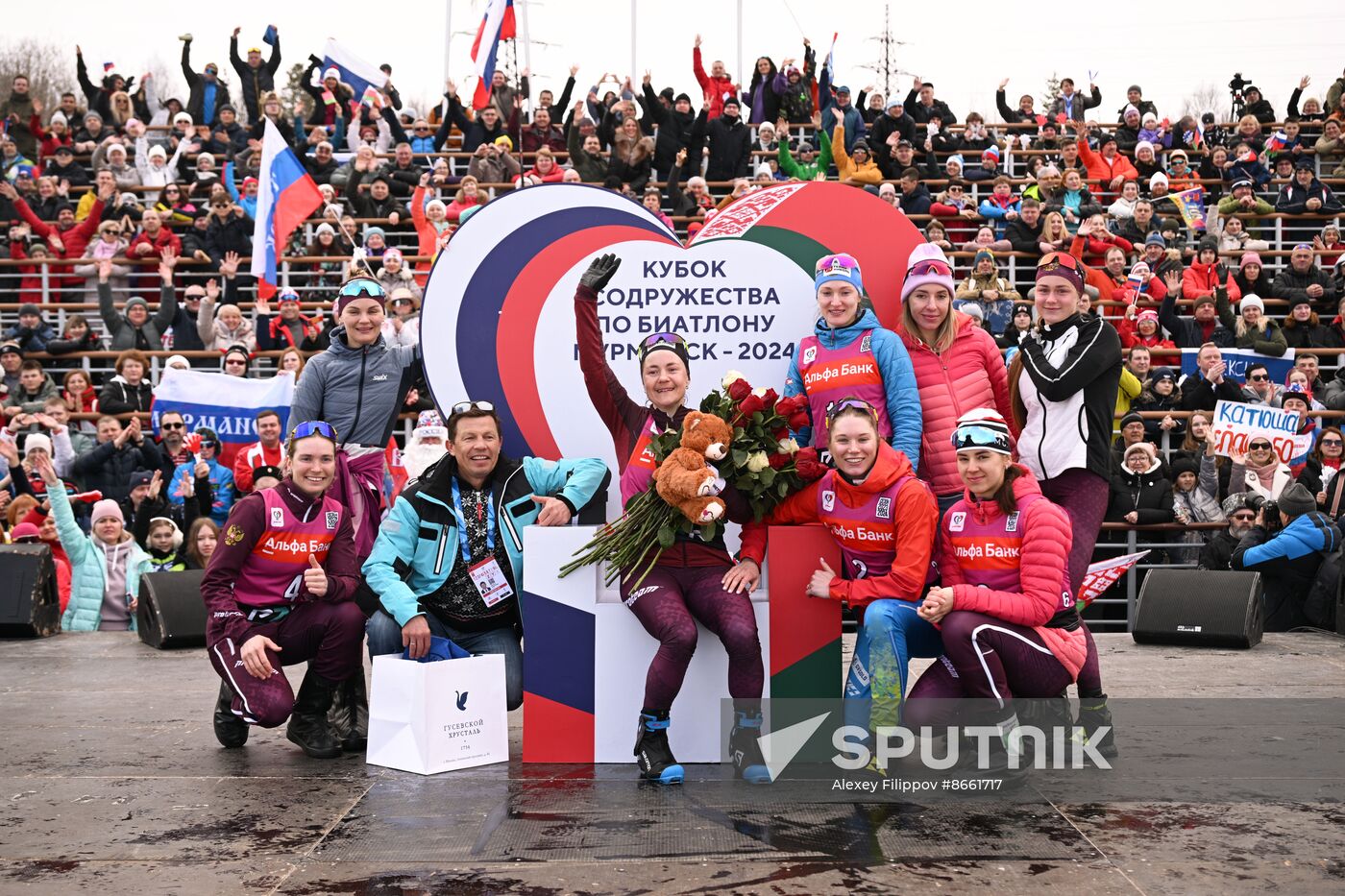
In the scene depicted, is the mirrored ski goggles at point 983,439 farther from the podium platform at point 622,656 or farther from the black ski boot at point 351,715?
the black ski boot at point 351,715

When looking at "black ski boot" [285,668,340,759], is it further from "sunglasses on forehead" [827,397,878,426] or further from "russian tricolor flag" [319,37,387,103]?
"russian tricolor flag" [319,37,387,103]

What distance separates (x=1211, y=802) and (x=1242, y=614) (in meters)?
3.85

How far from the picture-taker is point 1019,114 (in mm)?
20469

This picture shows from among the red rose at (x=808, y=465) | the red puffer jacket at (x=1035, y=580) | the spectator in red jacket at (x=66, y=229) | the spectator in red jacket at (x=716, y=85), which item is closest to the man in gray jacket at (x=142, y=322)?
the spectator in red jacket at (x=66, y=229)

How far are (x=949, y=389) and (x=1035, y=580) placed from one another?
115cm

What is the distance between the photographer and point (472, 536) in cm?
555

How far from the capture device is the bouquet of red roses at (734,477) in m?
5.21

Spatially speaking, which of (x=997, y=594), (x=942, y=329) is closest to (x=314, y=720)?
(x=997, y=594)

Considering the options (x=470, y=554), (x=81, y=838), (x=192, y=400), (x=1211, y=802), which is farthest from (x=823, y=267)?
(x=192, y=400)

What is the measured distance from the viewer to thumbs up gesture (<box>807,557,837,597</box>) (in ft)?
17.0

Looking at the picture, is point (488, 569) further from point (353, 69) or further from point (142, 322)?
point (353, 69)

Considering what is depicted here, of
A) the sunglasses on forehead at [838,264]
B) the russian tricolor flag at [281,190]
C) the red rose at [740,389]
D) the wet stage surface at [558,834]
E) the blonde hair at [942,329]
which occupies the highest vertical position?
the russian tricolor flag at [281,190]

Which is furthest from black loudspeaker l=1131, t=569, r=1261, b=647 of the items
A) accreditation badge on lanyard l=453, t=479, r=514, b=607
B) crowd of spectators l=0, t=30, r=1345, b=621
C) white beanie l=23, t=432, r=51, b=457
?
white beanie l=23, t=432, r=51, b=457

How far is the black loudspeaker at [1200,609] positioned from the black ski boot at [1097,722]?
322 centimetres
